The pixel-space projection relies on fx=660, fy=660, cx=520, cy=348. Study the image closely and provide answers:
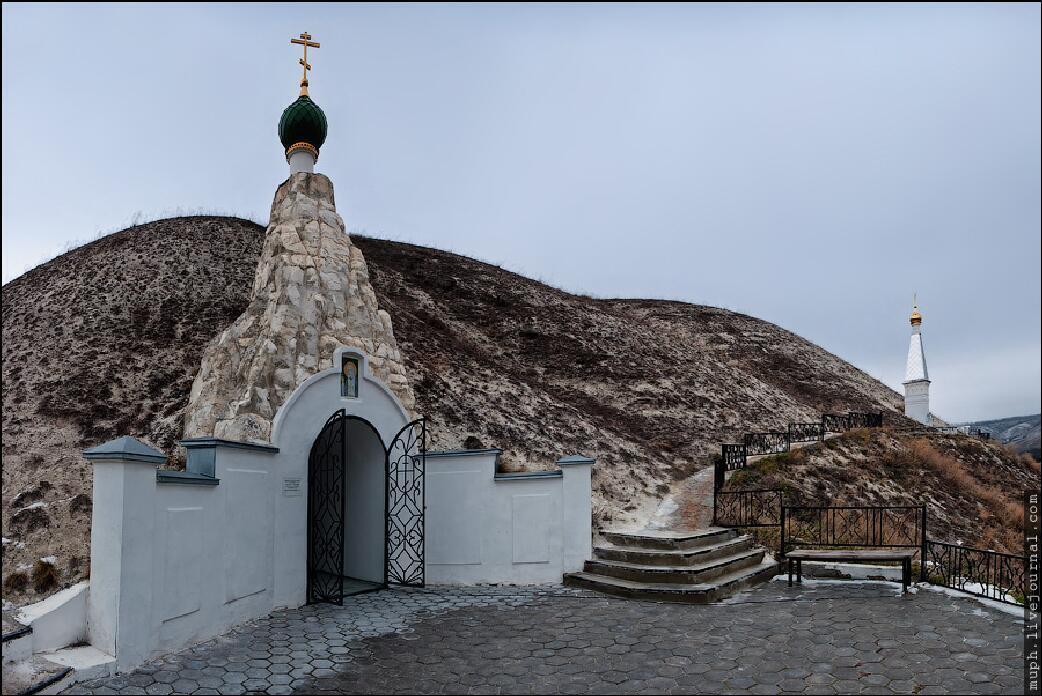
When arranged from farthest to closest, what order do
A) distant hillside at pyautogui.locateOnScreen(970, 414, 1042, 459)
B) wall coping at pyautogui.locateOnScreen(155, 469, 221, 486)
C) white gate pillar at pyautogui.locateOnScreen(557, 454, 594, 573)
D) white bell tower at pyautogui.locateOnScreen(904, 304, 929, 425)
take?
white bell tower at pyautogui.locateOnScreen(904, 304, 929, 425)
white gate pillar at pyautogui.locateOnScreen(557, 454, 594, 573)
wall coping at pyautogui.locateOnScreen(155, 469, 221, 486)
distant hillside at pyautogui.locateOnScreen(970, 414, 1042, 459)

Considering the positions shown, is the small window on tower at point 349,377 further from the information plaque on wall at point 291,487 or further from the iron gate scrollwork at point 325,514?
the information plaque on wall at point 291,487

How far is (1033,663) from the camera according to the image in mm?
6250

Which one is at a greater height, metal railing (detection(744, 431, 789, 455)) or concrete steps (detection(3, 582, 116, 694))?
metal railing (detection(744, 431, 789, 455))

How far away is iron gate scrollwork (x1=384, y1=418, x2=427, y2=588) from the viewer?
11102mm

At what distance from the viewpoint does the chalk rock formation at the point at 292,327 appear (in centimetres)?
1184

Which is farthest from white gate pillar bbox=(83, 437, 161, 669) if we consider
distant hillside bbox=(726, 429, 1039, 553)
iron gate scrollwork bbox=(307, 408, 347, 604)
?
distant hillside bbox=(726, 429, 1039, 553)

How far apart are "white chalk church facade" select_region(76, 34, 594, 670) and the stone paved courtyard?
655 mm

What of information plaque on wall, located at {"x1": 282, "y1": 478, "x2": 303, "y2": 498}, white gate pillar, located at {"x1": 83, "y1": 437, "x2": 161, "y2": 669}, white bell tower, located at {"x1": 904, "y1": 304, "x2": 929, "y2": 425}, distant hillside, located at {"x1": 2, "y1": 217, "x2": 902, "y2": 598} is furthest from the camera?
white bell tower, located at {"x1": 904, "y1": 304, "x2": 929, "y2": 425}

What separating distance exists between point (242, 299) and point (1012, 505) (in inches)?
1004

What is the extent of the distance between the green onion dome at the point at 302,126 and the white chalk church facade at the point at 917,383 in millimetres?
33531

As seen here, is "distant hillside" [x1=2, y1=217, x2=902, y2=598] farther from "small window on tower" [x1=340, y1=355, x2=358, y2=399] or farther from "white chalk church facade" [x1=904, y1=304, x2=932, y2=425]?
"small window on tower" [x1=340, y1=355, x2=358, y2=399]

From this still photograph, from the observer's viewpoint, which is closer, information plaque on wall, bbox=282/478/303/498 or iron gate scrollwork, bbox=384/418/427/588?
information plaque on wall, bbox=282/478/303/498

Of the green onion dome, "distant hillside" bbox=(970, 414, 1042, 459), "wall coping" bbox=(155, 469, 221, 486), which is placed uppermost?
the green onion dome

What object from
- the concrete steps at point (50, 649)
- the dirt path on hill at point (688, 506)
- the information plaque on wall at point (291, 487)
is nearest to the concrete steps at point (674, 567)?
the dirt path on hill at point (688, 506)
